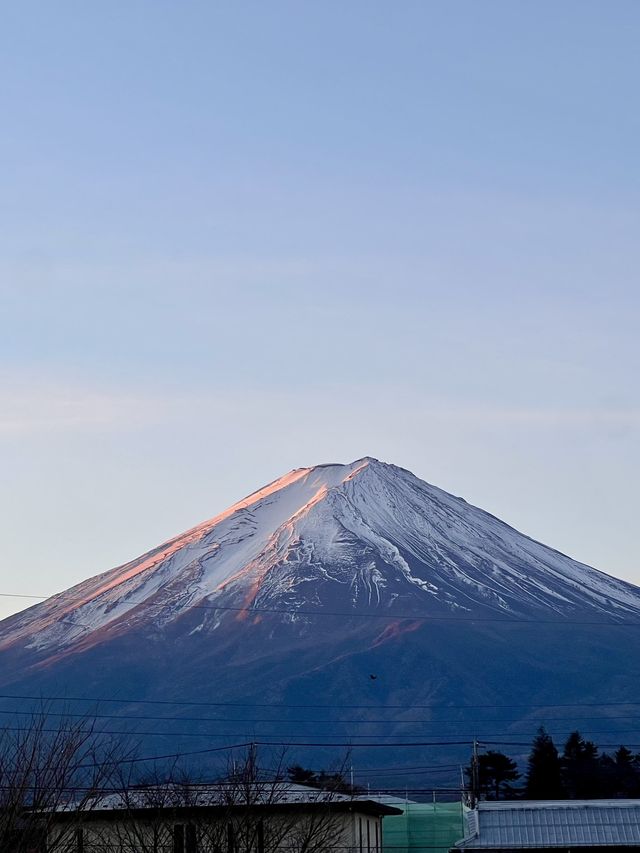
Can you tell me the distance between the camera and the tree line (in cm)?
8419

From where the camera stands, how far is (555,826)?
5088cm

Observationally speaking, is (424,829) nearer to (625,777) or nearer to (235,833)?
(625,777)

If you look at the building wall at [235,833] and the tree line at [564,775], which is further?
the tree line at [564,775]

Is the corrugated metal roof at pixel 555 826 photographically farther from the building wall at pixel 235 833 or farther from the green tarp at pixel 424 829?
the green tarp at pixel 424 829

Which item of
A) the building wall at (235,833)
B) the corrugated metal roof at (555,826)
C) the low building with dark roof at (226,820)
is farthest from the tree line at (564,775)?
the building wall at (235,833)

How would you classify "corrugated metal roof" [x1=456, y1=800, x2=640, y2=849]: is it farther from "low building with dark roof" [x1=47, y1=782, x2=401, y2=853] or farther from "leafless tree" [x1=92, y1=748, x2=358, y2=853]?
"leafless tree" [x1=92, y1=748, x2=358, y2=853]

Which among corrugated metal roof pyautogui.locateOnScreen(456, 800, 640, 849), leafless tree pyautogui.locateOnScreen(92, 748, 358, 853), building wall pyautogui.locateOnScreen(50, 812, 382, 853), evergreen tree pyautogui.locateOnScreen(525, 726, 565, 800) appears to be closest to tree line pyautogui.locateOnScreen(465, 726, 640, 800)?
evergreen tree pyautogui.locateOnScreen(525, 726, 565, 800)

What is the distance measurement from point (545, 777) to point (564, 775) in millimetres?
8271

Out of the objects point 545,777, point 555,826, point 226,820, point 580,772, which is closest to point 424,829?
point 555,826

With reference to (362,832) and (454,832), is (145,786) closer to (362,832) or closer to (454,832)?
(362,832)

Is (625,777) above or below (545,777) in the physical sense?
above

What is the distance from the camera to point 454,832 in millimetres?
65312

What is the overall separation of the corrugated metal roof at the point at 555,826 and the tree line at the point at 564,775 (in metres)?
27.8

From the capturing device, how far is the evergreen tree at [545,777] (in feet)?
273
